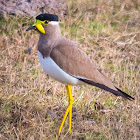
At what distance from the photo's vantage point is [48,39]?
3.83m

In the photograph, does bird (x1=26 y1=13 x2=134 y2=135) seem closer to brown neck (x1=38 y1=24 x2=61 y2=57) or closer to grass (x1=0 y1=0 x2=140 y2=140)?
brown neck (x1=38 y1=24 x2=61 y2=57)

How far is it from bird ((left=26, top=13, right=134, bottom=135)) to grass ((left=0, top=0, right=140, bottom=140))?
0.43 m

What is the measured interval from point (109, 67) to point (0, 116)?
7.11 ft

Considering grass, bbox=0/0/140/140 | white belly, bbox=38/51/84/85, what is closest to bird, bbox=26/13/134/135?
white belly, bbox=38/51/84/85

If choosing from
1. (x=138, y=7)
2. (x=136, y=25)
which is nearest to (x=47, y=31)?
(x=136, y=25)

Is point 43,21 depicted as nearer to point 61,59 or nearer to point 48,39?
point 48,39

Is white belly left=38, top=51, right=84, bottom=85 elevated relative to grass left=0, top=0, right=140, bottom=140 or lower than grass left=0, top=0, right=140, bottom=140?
elevated

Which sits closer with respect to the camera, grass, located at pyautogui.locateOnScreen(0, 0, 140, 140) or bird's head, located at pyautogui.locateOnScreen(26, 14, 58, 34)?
bird's head, located at pyautogui.locateOnScreen(26, 14, 58, 34)

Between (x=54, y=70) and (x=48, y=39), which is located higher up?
(x=48, y=39)

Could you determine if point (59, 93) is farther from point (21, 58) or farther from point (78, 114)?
point (21, 58)

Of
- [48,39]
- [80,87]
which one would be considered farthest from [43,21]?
[80,87]

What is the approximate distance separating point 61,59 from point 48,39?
0.86 ft

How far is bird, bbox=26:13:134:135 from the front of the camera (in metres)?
3.74

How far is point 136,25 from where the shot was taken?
23.6 feet
